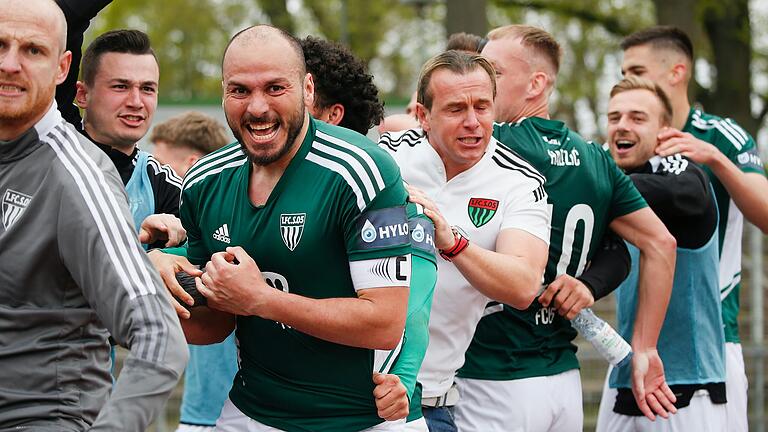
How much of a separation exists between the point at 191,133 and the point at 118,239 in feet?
12.7

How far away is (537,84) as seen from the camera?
5.48 m

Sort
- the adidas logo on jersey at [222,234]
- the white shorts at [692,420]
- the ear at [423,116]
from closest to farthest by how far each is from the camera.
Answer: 1. the adidas logo on jersey at [222,234]
2. the ear at [423,116]
3. the white shorts at [692,420]

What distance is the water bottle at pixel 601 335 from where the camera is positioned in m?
5.14

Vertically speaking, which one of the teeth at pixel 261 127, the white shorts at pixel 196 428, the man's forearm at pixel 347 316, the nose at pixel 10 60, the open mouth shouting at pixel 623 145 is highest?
the open mouth shouting at pixel 623 145

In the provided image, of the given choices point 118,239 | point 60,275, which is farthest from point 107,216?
point 60,275

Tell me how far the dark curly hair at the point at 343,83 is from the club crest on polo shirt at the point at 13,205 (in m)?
2.19

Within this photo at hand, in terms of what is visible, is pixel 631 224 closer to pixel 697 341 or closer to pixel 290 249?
pixel 697 341

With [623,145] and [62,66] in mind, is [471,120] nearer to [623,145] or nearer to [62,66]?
[623,145]

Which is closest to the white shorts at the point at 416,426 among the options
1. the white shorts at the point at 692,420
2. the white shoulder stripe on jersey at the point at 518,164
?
the white shoulder stripe on jersey at the point at 518,164

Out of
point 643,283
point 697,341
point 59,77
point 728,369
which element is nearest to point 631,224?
point 643,283

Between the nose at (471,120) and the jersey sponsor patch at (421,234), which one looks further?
the nose at (471,120)

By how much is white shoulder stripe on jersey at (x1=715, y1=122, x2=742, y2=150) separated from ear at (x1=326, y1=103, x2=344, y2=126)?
113 inches

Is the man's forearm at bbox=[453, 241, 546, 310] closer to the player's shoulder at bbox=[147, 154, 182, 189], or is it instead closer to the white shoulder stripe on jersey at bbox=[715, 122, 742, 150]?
the player's shoulder at bbox=[147, 154, 182, 189]

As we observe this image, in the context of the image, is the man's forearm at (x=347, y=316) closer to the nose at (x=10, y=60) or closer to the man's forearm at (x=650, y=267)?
the nose at (x=10, y=60)
